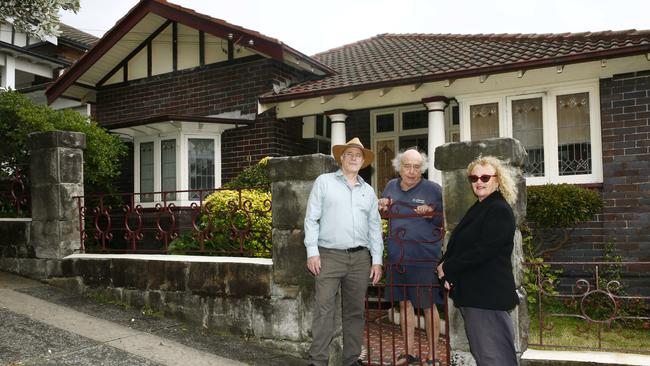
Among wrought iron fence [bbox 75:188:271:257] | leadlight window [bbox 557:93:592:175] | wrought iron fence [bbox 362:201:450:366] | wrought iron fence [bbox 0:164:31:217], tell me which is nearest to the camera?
wrought iron fence [bbox 362:201:450:366]

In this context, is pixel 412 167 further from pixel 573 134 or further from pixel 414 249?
pixel 573 134

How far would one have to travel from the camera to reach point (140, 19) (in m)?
10.9

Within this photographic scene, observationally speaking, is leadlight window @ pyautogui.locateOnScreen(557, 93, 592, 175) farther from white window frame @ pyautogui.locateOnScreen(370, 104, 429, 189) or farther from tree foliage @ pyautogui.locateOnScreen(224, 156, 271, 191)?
tree foliage @ pyautogui.locateOnScreen(224, 156, 271, 191)

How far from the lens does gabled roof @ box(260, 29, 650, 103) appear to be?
Answer: 7.60 m

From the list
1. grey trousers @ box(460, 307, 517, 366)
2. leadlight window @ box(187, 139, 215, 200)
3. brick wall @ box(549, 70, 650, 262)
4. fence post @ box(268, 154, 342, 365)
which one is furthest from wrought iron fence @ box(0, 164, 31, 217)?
brick wall @ box(549, 70, 650, 262)

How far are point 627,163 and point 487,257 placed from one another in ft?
19.0

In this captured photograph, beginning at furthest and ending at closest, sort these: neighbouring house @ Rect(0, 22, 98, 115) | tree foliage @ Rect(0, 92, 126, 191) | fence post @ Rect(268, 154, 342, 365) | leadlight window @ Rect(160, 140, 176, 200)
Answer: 1. neighbouring house @ Rect(0, 22, 98, 115)
2. leadlight window @ Rect(160, 140, 176, 200)
3. tree foliage @ Rect(0, 92, 126, 191)
4. fence post @ Rect(268, 154, 342, 365)

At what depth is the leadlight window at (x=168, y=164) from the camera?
33.8 feet

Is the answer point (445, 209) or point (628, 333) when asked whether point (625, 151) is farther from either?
point (445, 209)

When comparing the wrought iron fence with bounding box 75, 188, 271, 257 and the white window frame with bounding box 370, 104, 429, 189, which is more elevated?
the white window frame with bounding box 370, 104, 429, 189

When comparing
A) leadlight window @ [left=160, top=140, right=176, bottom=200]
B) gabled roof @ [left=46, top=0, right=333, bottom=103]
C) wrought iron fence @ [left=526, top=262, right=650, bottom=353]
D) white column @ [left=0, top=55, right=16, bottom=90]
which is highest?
white column @ [left=0, top=55, right=16, bottom=90]

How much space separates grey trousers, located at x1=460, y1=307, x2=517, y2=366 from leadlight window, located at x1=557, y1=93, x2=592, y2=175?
583cm

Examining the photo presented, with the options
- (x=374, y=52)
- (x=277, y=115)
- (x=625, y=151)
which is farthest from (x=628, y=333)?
(x=374, y=52)

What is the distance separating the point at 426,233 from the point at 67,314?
350 centimetres
